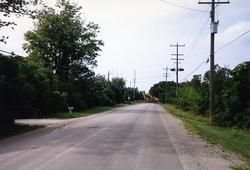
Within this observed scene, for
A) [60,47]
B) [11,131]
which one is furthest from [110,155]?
[60,47]

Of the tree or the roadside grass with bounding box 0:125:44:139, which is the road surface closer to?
the roadside grass with bounding box 0:125:44:139

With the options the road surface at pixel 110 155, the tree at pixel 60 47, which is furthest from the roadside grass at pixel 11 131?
the tree at pixel 60 47

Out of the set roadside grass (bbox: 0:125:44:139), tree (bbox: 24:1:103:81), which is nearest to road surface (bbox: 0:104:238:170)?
roadside grass (bbox: 0:125:44:139)

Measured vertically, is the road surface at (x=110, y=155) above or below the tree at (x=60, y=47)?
below

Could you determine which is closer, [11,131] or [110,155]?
[110,155]

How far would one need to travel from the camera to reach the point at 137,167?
13.4 m

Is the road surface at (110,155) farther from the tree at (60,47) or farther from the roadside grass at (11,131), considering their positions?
the tree at (60,47)

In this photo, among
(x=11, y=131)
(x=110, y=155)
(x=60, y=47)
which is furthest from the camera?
(x=60, y=47)

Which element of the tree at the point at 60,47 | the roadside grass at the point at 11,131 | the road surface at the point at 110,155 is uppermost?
the tree at the point at 60,47

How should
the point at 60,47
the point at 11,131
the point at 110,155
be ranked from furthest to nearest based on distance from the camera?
1. the point at 60,47
2. the point at 11,131
3. the point at 110,155

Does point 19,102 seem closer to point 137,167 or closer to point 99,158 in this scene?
point 99,158

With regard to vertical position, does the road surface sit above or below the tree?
below

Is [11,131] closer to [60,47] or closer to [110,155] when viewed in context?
[110,155]

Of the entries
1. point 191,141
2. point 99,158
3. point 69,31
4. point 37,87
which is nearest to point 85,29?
point 69,31
